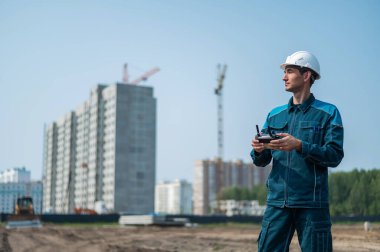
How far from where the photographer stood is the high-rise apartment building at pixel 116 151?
135 meters

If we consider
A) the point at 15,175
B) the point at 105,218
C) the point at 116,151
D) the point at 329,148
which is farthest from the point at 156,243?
the point at 15,175

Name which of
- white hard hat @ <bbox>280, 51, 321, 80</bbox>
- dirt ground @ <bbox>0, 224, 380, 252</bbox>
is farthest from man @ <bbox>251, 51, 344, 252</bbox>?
dirt ground @ <bbox>0, 224, 380, 252</bbox>

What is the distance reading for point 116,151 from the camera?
451 feet

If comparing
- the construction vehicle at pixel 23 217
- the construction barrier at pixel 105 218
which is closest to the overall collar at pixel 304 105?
the construction vehicle at pixel 23 217

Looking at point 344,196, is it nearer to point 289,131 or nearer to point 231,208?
point 289,131

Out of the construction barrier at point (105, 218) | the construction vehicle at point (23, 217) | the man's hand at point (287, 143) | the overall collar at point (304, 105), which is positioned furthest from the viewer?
the construction barrier at point (105, 218)

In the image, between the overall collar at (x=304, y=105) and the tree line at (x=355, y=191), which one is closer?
the overall collar at (x=304, y=105)

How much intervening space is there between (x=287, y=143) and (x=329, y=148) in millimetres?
316

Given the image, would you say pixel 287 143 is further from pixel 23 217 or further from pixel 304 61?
pixel 23 217

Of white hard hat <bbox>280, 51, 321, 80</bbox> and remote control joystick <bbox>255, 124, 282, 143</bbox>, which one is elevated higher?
white hard hat <bbox>280, 51, 321, 80</bbox>

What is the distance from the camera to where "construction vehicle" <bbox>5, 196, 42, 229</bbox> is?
44.4 metres

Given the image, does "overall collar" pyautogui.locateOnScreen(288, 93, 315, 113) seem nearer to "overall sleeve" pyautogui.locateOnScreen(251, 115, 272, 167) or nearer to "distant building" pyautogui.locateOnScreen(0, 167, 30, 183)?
"overall sleeve" pyautogui.locateOnScreen(251, 115, 272, 167)

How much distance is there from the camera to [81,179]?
532ft

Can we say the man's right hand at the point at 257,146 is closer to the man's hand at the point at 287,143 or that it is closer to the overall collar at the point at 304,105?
the man's hand at the point at 287,143
